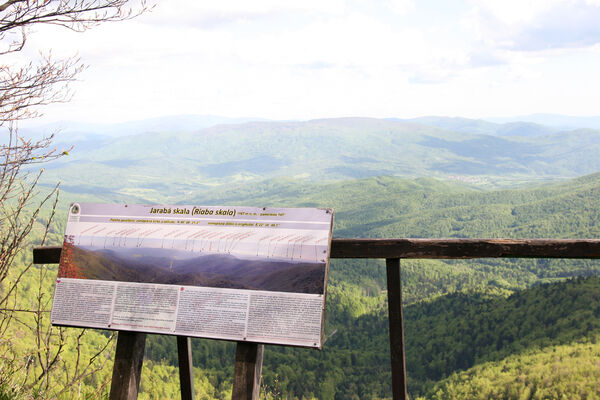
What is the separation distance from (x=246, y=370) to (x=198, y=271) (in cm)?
70

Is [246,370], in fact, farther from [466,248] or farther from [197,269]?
[466,248]

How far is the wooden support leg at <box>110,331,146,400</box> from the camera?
138 inches

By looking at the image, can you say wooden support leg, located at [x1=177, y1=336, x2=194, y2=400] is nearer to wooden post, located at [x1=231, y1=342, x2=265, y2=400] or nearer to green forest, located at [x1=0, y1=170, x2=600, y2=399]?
wooden post, located at [x1=231, y1=342, x2=265, y2=400]

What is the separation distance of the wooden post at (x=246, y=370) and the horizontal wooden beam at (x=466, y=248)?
83 cm

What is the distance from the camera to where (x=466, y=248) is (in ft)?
11.1

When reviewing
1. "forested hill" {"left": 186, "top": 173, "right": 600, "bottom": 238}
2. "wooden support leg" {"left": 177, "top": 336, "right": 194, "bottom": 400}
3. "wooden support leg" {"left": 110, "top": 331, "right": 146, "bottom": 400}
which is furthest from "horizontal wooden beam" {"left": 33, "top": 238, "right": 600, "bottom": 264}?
"forested hill" {"left": 186, "top": 173, "right": 600, "bottom": 238}

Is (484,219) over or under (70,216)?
under

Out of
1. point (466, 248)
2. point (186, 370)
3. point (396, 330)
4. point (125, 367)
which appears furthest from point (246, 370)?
point (466, 248)

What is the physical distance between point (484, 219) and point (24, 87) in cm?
15905

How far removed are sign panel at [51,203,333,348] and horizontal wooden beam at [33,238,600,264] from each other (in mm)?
424

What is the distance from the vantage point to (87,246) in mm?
3604

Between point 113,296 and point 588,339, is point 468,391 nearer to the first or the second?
point 588,339

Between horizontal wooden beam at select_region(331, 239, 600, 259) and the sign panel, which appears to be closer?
the sign panel

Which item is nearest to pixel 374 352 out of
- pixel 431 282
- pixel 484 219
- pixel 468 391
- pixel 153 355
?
pixel 468 391
